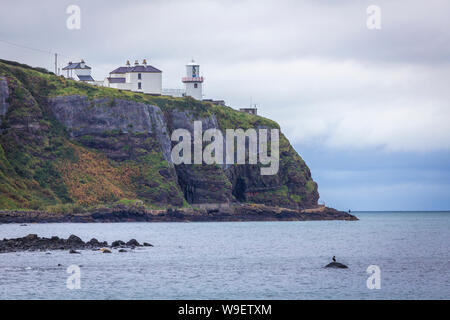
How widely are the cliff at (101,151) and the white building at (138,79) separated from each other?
5.78 meters

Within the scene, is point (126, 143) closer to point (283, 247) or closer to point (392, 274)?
point (283, 247)

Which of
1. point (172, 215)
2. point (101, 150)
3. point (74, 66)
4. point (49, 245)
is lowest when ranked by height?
point (172, 215)

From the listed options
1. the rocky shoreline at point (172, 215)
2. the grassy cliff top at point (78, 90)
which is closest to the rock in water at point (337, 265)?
the rocky shoreline at point (172, 215)

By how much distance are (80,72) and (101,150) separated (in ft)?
98.4

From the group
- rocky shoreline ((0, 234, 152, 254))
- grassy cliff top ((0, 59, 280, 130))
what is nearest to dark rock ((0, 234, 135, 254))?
rocky shoreline ((0, 234, 152, 254))

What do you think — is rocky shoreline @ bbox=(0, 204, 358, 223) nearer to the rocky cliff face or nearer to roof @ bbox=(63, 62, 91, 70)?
the rocky cliff face

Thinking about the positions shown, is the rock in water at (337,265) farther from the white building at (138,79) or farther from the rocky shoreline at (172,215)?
the white building at (138,79)

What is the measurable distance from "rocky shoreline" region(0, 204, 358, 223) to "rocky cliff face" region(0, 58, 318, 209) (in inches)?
121

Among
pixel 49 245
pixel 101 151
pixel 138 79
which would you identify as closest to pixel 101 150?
pixel 101 151

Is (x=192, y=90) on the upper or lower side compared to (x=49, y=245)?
upper

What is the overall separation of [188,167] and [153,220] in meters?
25.3

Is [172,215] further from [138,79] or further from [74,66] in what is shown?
[74,66]

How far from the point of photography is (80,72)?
627ft
